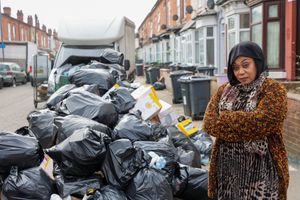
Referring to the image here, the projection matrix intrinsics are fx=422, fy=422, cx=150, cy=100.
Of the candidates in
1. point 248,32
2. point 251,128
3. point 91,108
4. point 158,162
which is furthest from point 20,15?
point 251,128

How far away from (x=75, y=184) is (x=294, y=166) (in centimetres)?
344

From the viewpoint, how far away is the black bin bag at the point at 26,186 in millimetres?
3365

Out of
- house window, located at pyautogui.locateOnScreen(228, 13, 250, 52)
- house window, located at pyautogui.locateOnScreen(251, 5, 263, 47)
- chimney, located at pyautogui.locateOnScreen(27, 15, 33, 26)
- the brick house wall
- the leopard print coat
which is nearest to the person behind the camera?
the leopard print coat

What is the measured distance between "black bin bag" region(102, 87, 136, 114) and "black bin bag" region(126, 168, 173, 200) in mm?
1990

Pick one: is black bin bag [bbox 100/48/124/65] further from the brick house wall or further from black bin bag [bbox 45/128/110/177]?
the brick house wall

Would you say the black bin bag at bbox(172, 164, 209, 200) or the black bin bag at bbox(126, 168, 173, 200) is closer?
the black bin bag at bbox(126, 168, 173, 200)

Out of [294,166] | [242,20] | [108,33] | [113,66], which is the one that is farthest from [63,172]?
[242,20]

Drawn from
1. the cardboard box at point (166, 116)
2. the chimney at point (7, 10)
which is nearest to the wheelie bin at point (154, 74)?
the cardboard box at point (166, 116)

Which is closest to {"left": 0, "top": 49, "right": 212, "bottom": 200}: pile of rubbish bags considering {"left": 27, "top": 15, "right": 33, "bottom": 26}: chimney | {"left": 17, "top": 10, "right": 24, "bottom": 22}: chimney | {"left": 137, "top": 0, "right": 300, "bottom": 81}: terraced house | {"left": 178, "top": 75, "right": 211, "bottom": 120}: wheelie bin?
{"left": 178, "top": 75, "right": 211, "bottom": 120}: wheelie bin

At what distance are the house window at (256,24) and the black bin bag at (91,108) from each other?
300 inches

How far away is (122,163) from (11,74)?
74.4 feet

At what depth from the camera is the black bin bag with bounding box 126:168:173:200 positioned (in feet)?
11.0

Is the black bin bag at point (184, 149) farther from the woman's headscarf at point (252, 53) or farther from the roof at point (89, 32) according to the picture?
the roof at point (89, 32)

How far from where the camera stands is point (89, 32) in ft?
33.9
